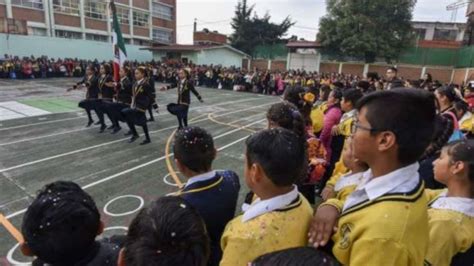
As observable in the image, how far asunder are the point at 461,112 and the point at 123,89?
7363 mm

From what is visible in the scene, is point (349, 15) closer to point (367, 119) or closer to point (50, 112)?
point (50, 112)

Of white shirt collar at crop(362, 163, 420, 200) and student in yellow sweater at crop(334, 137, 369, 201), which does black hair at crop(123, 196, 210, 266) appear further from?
student in yellow sweater at crop(334, 137, 369, 201)

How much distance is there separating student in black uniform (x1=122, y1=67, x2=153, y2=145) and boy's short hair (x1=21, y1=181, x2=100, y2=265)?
6.68 m

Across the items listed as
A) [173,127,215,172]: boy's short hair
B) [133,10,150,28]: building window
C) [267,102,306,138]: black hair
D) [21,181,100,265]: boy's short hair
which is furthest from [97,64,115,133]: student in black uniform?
[133,10,150,28]: building window

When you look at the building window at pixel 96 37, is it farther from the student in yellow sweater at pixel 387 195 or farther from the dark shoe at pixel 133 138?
the student in yellow sweater at pixel 387 195

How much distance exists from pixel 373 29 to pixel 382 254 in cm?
2837

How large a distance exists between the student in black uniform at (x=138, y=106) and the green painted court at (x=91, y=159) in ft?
1.19

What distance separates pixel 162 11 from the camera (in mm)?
41469

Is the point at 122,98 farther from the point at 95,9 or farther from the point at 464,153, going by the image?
the point at 95,9

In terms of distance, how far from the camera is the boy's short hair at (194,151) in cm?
242

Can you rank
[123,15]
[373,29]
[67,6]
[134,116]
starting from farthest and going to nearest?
[123,15] → [67,6] → [373,29] → [134,116]

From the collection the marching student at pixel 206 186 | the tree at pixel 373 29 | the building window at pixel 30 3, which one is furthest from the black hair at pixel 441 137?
the building window at pixel 30 3

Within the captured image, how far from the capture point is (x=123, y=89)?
857 centimetres

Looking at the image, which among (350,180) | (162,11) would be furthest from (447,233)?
(162,11)
